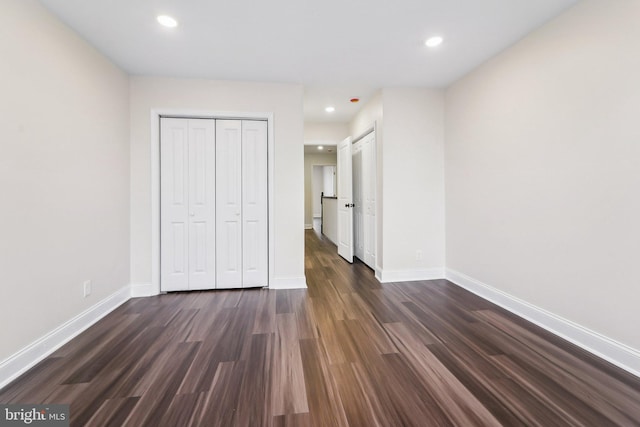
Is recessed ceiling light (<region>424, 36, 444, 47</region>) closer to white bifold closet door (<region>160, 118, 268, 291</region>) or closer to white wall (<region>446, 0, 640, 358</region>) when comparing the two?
white wall (<region>446, 0, 640, 358</region>)

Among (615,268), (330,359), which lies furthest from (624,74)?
(330,359)

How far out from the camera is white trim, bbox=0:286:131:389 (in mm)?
1627

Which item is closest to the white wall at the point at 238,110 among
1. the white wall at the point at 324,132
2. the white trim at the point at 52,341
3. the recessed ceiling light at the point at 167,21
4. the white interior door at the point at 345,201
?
the white trim at the point at 52,341

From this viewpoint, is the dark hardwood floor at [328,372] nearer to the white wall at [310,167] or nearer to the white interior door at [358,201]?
the white interior door at [358,201]

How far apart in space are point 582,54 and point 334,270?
3.40m

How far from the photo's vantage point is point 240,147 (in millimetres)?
3195

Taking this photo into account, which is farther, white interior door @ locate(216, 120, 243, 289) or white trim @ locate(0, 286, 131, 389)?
white interior door @ locate(216, 120, 243, 289)

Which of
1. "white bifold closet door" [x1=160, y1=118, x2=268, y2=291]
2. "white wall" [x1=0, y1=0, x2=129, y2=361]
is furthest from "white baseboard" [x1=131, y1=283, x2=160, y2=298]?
"white wall" [x1=0, y1=0, x2=129, y2=361]

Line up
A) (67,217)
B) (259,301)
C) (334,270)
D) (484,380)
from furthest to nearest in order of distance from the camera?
(334,270) < (259,301) < (67,217) < (484,380)

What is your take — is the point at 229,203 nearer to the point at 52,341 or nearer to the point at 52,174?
the point at 52,174

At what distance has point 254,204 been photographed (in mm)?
3250

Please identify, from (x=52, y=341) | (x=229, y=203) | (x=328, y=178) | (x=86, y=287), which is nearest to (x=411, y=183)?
(x=229, y=203)

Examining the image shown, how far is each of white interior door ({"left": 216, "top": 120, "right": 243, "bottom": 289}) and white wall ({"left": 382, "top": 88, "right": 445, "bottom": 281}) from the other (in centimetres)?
183

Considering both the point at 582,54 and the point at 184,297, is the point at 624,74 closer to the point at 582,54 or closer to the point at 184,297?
the point at 582,54
